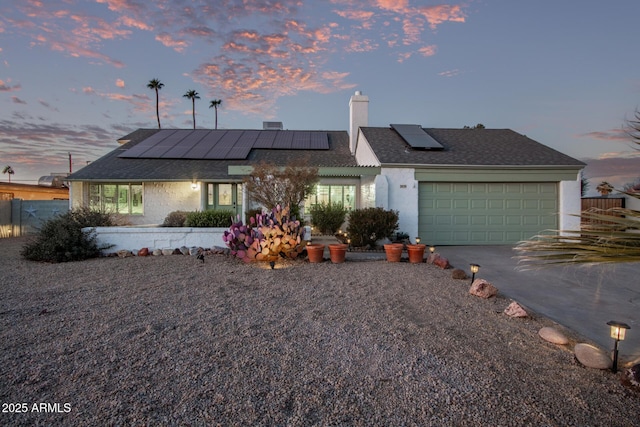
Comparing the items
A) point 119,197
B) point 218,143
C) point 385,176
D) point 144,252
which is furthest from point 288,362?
point 218,143

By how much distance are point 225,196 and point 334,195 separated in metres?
4.91

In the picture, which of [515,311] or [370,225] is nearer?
[515,311]

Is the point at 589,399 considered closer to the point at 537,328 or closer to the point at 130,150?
the point at 537,328

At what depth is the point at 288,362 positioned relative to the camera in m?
2.95

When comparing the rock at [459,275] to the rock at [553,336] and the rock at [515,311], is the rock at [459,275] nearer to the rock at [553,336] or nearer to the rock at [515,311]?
the rock at [515,311]

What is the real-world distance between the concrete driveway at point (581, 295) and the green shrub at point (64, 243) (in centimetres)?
917

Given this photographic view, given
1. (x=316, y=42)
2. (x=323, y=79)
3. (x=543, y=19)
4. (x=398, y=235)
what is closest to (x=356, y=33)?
(x=316, y=42)

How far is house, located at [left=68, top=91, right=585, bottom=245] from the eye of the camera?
1092cm

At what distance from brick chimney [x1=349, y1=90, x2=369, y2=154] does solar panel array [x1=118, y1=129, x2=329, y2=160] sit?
171cm

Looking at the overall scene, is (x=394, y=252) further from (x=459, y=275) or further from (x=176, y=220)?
(x=176, y=220)

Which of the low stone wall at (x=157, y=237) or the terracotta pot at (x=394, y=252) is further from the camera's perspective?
the low stone wall at (x=157, y=237)

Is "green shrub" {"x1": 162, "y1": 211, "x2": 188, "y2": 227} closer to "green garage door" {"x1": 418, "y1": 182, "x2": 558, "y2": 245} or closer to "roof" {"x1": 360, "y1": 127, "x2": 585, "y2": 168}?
"roof" {"x1": 360, "y1": 127, "x2": 585, "y2": 168}

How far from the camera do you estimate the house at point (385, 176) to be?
35.8ft

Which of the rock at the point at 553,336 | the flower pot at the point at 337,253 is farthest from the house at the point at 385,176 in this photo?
the rock at the point at 553,336
